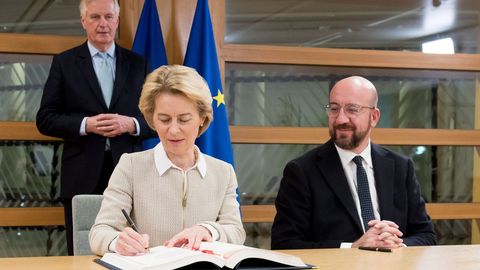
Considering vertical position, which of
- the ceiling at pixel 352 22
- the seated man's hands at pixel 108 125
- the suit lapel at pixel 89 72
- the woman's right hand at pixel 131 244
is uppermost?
the ceiling at pixel 352 22

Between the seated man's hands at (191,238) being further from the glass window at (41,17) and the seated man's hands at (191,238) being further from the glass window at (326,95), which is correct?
the glass window at (326,95)

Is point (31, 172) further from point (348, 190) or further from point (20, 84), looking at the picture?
point (348, 190)

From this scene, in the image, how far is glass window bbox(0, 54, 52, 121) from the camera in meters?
4.34

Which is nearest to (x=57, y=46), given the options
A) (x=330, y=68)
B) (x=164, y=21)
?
(x=164, y=21)

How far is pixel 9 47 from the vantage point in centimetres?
428

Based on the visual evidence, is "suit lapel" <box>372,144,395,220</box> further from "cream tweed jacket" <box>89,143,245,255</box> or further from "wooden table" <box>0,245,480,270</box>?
"cream tweed jacket" <box>89,143,245,255</box>

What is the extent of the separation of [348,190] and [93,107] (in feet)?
4.72

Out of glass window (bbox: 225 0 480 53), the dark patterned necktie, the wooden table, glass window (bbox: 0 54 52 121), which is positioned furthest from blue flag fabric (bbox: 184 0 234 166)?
the wooden table

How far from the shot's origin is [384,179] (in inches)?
125

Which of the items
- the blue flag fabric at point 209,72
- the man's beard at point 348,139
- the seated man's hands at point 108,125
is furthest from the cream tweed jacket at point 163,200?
the blue flag fabric at point 209,72

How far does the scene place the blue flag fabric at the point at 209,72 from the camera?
13.9 feet

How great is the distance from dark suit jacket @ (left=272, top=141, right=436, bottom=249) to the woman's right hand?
3.09 ft

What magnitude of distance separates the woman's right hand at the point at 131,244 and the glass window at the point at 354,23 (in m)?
2.80

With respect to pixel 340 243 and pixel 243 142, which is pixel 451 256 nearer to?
pixel 340 243
